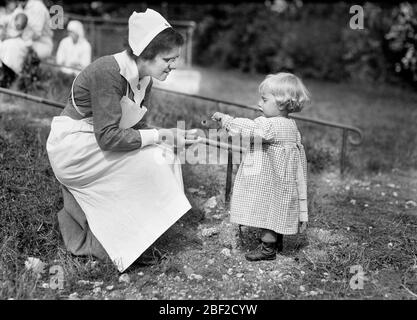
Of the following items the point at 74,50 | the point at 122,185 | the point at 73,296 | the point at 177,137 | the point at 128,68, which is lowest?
the point at 73,296

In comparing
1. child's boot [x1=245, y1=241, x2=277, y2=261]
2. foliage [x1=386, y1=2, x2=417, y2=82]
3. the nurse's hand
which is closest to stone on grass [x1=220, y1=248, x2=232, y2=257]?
child's boot [x1=245, y1=241, x2=277, y2=261]

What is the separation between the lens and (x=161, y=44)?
10.6 ft

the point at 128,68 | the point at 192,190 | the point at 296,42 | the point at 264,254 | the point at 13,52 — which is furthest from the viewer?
the point at 296,42

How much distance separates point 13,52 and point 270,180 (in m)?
4.10

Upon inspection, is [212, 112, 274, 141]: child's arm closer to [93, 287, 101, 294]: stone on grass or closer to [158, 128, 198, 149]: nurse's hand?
[158, 128, 198, 149]: nurse's hand

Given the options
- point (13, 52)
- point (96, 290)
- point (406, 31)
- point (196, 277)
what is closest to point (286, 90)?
point (196, 277)

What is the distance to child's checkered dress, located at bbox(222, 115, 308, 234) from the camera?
3.48 m

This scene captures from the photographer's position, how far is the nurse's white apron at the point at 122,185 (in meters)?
3.35

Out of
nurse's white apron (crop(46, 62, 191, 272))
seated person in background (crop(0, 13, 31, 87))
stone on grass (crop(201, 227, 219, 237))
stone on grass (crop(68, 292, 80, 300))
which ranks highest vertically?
seated person in background (crop(0, 13, 31, 87))

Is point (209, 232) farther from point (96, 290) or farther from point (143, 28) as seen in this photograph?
point (143, 28)

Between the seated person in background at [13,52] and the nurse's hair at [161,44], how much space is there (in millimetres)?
3329

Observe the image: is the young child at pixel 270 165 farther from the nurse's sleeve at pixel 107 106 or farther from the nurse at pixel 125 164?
the nurse's sleeve at pixel 107 106

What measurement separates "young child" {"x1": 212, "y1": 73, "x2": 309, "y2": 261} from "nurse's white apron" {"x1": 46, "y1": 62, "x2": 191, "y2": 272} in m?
0.44
